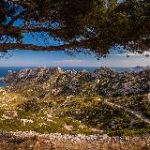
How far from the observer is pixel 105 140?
98.1 feet

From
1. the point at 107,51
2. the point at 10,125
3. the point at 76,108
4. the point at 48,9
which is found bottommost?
the point at 76,108

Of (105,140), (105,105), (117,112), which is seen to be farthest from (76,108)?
(105,140)

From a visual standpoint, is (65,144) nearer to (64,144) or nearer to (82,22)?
(64,144)

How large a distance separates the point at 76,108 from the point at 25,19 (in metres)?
128

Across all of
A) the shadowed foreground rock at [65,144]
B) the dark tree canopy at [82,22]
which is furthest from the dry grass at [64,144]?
the dark tree canopy at [82,22]

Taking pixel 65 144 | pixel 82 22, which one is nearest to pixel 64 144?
pixel 65 144

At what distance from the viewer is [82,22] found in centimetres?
2430

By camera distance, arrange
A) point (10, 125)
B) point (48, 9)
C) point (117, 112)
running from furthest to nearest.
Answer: point (117, 112) < point (10, 125) < point (48, 9)

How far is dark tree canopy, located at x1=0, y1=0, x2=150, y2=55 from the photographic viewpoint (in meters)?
24.0

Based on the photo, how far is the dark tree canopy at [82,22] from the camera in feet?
78.9

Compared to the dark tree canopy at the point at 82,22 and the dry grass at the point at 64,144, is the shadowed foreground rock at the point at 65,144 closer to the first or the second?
the dry grass at the point at 64,144

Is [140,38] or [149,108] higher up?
[140,38]

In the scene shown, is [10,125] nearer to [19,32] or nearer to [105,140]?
[105,140]

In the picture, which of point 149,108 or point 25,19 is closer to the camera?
point 25,19
